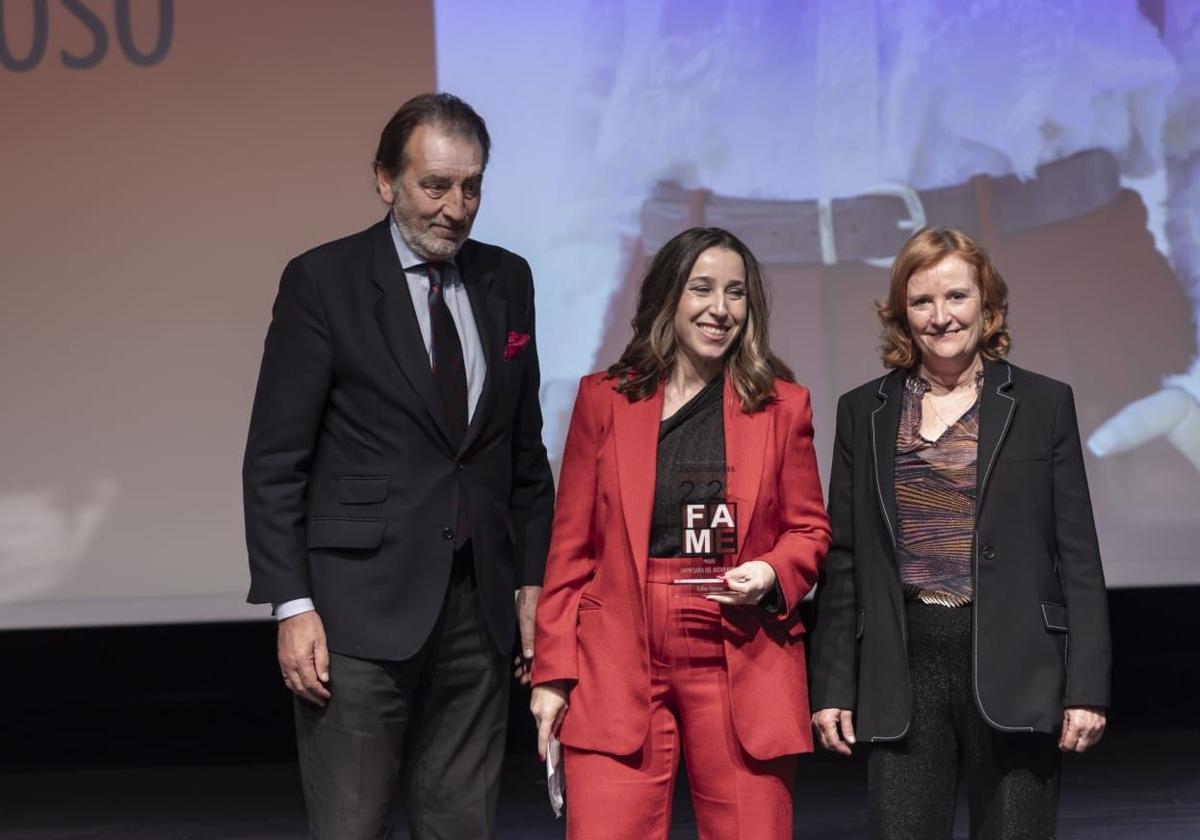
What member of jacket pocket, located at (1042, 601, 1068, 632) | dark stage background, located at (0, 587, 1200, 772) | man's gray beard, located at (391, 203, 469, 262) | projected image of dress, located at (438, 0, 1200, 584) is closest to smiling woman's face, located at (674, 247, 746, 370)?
man's gray beard, located at (391, 203, 469, 262)

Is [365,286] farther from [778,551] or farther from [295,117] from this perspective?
[295,117]

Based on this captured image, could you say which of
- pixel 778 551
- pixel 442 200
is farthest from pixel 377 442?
pixel 778 551

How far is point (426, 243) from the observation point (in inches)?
85.4

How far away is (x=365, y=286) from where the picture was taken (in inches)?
86.0

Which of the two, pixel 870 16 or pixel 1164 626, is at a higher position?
pixel 870 16

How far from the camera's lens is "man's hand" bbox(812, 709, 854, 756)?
2.14 meters

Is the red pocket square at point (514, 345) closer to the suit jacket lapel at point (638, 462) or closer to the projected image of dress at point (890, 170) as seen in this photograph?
the suit jacket lapel at point (638, 462)

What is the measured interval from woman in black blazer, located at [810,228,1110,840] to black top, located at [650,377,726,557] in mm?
250

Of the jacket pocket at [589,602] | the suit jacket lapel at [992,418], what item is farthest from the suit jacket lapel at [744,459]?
the suit jacket lapel at [992,418]

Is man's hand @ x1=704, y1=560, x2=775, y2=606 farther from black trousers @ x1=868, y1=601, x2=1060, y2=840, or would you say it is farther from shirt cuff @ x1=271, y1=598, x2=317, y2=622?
shirt cuff @ x1=271, y1=598, x2=317, y2=622

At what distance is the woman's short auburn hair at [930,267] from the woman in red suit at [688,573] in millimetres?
208

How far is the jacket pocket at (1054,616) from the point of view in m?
2.09

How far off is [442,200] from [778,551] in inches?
29.4

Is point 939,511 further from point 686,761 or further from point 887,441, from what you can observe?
point 686,761
